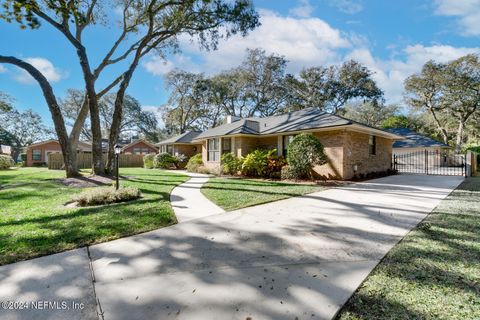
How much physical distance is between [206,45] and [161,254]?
1407cm

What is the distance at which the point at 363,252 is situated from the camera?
3338mm

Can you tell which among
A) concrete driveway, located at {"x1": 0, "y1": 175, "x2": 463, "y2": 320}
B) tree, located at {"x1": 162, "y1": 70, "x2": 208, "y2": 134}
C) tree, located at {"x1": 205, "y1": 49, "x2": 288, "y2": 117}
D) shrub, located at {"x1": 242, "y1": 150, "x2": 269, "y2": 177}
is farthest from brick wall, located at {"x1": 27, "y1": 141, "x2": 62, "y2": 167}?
concrete driveway, located at {"x1": 0, "y1": 175, "x2": 463, "y2": 320}

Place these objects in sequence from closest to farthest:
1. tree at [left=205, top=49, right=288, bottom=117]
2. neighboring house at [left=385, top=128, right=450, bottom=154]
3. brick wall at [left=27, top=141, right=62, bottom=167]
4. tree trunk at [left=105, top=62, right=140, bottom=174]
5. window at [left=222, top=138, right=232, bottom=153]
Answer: tree trunk at [left=105, top=62, right=140, bottom=174]
window at [left=222, top=138, right=232, bottom=153]
neighboring house at [left=385, top=128, right=450, bottom=154]
tree at [left=205, top=49, right=288, bottom=117]
brick wall at [left=27, top=141, right=62, bottom=167]

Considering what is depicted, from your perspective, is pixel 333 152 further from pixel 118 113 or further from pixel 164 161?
pixel 164 161

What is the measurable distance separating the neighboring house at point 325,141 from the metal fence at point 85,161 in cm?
1086

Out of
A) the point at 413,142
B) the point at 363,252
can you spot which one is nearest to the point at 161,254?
the point at 363,252

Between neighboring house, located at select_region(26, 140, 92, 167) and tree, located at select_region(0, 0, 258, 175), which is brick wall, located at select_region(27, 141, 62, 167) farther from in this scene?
tree, located at select_region(0, 0, 258, 175)

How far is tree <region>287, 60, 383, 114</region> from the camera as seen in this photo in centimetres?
2766

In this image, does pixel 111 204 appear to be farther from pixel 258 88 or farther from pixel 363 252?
pixel 258 88

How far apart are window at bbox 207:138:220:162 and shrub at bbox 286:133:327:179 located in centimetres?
678

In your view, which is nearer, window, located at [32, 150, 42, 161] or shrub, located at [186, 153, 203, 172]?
shrub, located at [186, 153, 203, 172]

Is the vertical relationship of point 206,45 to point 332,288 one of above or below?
above

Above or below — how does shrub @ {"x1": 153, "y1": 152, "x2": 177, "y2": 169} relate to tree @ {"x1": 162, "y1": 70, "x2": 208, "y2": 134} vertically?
below

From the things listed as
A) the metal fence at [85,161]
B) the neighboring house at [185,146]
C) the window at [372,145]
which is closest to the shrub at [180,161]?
the neighboring house at [185,146]
